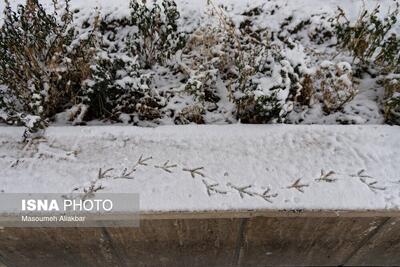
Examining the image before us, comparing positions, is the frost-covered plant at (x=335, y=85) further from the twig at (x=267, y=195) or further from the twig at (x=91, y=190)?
the twig at (x=91, y=190)

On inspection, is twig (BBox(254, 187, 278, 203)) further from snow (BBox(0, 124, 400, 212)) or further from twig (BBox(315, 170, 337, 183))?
twig (BBox(315, 170, 337, 183))

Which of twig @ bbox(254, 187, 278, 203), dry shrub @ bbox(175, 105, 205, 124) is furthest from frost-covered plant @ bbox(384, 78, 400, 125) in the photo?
dry shrub @ bbox(175, 105, 205, 124)

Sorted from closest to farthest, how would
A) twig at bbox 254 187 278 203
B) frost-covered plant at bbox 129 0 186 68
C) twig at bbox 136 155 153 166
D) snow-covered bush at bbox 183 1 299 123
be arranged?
twig at bbox 254 187 278 203
twig at bbox 136 155 153 166
snow-covered bush at bbox 183 1 299 123
frost-covered plant at bbox 129 0 186 68

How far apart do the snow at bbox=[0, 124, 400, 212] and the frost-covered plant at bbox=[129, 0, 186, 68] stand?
1.79ft

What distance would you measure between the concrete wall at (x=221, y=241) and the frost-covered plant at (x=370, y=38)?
3.14 feet

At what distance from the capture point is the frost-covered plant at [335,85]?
2.10m

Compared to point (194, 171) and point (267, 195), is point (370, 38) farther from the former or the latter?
point (194, 171)

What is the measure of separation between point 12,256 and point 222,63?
1.75m

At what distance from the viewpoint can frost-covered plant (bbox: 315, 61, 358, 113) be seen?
2.10 m

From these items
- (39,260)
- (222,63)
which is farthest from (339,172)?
(39,260)

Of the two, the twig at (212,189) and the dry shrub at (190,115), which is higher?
the dry shrub at (190,115)

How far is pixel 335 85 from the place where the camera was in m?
2.14

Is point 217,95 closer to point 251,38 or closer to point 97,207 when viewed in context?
point 251,38

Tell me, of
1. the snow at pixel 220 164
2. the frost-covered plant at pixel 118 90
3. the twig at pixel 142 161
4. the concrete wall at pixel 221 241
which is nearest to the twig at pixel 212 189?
the snow at pixel 220 164
